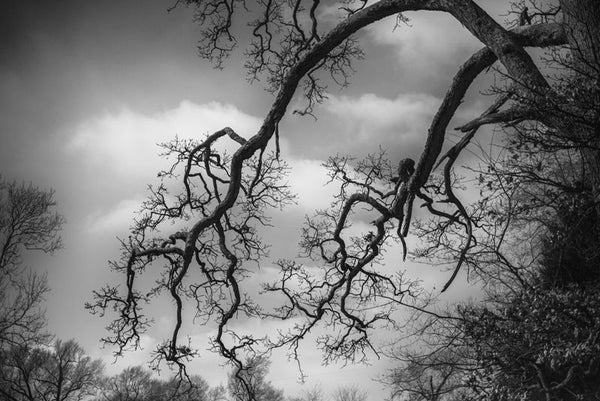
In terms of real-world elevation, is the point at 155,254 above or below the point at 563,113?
above

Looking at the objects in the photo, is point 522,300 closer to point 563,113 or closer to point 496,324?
point 496,324

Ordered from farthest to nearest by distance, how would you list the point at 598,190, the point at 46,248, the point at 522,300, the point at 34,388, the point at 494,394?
the point at 34,388
the point at 46,248
the point at 494,394
the point at 522,300
the point at 598,190

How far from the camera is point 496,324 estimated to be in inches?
303

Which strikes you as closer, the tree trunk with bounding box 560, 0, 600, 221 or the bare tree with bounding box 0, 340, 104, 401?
the tree trunk with bounding box 560, 0, 600, 221

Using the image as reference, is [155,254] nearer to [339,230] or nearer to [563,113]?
[339,230]

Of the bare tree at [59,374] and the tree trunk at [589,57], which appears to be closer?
the tree trunk at [589,57]

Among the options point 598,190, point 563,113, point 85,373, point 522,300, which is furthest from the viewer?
point 85,373

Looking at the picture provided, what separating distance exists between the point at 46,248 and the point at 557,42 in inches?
505

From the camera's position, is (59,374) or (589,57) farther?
(59,374)

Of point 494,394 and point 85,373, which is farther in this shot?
point 85,373

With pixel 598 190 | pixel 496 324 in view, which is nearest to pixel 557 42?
pixel 598 190

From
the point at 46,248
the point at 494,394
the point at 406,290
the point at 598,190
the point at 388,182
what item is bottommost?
the point at 494,394

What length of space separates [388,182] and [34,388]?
16.7 meters

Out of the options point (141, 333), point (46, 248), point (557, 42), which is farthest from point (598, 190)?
point (46, 248)
